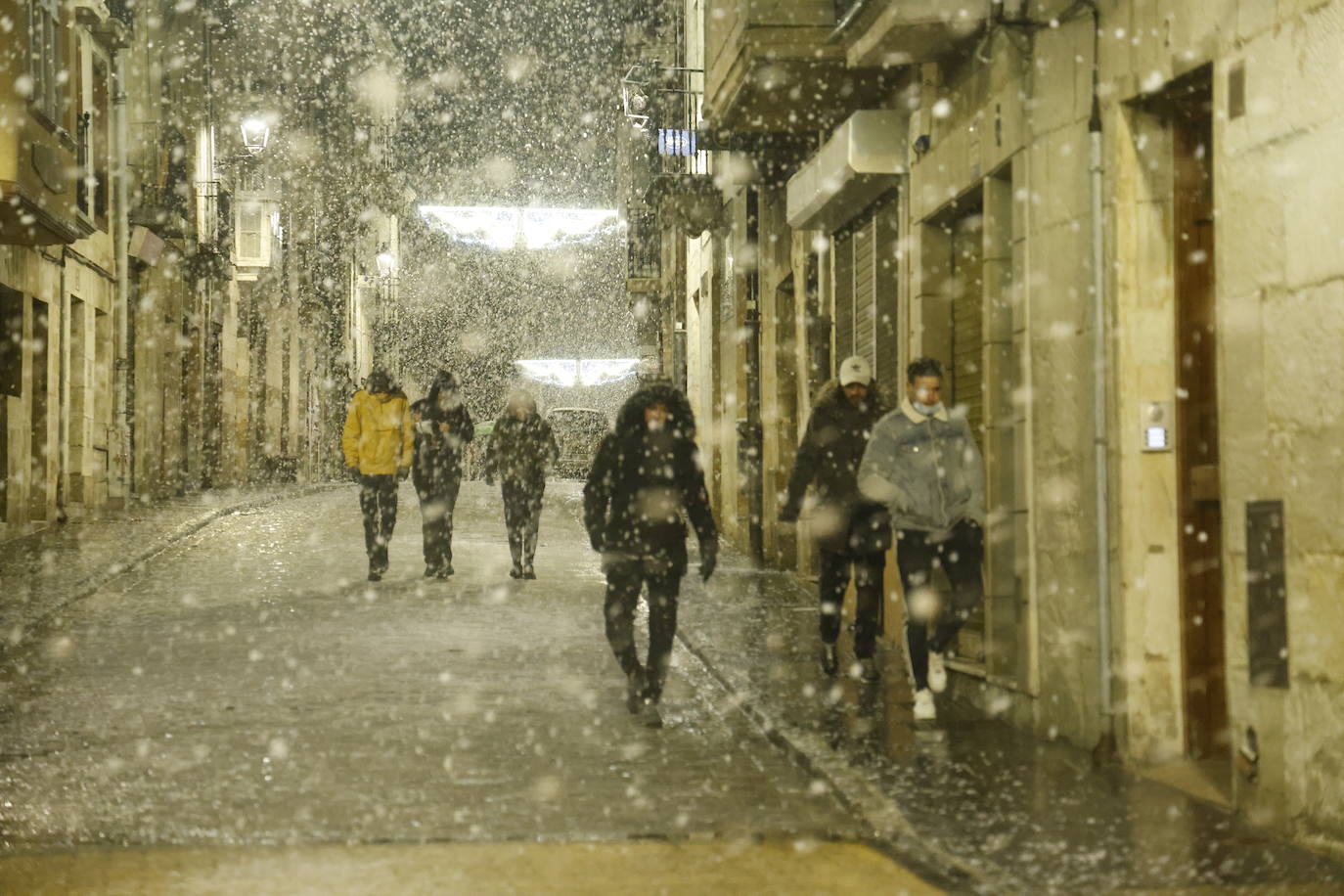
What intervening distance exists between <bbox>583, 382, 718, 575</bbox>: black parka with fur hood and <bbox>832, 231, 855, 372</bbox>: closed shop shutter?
5.78 metres

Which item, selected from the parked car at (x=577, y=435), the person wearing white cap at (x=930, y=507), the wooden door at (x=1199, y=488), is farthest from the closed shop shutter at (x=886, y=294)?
the parked car at (x=577, y=435)

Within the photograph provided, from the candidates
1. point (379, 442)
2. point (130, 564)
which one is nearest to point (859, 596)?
point (379, 442)

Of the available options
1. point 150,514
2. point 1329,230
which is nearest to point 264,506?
point 150,514

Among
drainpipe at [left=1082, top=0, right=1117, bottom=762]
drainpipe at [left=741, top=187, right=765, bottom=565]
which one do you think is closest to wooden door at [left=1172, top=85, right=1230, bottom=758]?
drainpipe at [left=1082, top=0, right=1117, bottom=762]

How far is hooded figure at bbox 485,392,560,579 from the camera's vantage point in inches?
645

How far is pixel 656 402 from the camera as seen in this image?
8930mm

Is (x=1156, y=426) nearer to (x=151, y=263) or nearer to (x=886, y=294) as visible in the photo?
(x=886, y=294)

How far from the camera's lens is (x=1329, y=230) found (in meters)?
5.88

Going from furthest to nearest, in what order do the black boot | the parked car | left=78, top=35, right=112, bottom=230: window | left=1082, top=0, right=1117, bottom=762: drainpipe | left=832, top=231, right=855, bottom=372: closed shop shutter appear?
the parked car → left=78, top=35, right=112, bottom=230: window → left=832, top=231, right=855, bottom=372: closed shop shutter → the black boot → left=1082, top=0, right=1117, bottom=762: drainpipe

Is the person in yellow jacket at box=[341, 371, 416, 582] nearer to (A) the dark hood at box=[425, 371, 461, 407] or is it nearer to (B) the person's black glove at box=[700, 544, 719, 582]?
(A) the dark hood at box=[425, 371, 461, 407]

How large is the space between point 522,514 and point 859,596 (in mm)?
6613

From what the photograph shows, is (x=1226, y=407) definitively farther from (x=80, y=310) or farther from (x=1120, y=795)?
(x=80, y=310)

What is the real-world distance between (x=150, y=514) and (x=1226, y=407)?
21305 mm

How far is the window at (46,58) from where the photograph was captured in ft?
63.0
